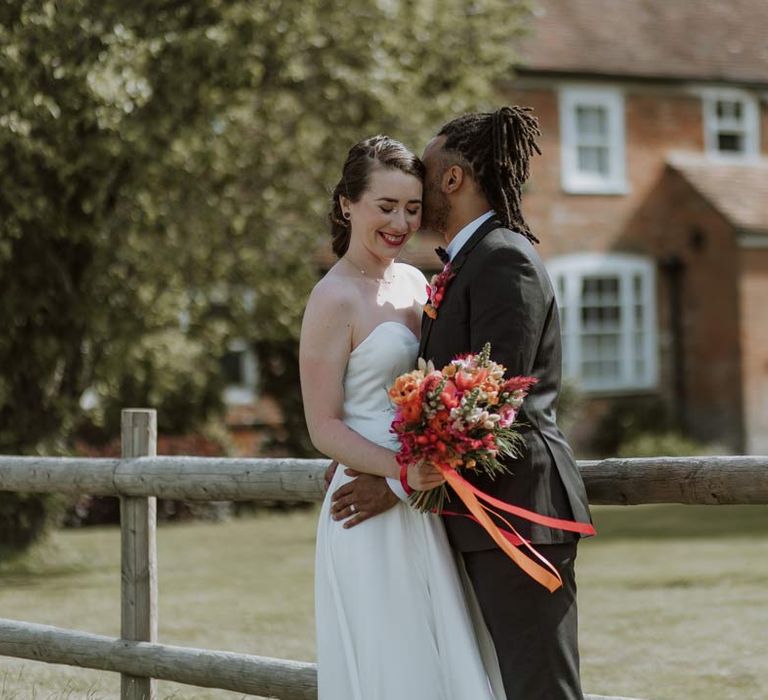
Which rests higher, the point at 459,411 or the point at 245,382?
the point at 245,382

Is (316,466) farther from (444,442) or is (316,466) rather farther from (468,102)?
(468,102)

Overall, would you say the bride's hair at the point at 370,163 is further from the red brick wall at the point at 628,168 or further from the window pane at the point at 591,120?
the window pane at the point at 591,120

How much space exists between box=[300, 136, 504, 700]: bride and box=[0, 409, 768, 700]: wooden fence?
66 cm

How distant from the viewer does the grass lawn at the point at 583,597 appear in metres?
7.38

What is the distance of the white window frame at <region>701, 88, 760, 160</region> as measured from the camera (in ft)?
77.4

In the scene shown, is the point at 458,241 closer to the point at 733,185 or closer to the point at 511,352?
the point at 511,352

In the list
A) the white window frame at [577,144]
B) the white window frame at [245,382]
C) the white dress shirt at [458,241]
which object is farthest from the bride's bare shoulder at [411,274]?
the white window frame at [577,144]

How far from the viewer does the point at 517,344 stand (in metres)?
3.82

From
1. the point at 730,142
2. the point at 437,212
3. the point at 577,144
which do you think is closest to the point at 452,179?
the point at 437,212

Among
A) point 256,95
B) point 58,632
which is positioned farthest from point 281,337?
point 58,632

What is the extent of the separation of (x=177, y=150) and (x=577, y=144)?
1188cm

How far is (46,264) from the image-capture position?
12.7 meters

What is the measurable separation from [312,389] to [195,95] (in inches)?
325

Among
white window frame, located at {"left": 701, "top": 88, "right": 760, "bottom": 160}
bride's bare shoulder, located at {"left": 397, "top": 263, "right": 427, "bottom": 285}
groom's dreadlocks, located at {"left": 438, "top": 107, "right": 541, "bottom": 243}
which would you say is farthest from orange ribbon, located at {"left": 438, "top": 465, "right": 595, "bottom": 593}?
white window frame, located at {"left": 701, "top": 88, "right": 760, "bottom": 160}
